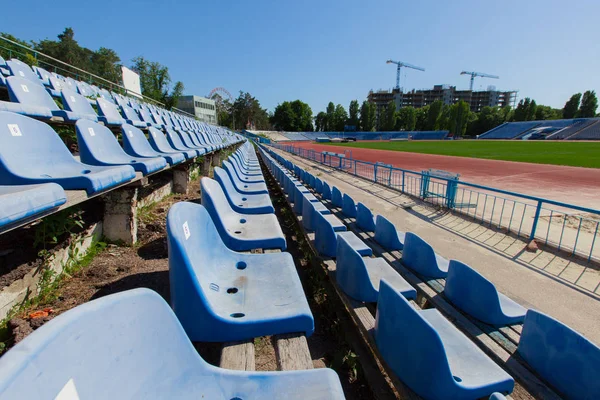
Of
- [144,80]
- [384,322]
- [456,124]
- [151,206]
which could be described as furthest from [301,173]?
[456,124]

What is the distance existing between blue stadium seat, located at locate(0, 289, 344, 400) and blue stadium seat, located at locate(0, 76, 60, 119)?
349cm

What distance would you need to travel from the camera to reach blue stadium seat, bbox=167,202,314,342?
136 centimetres

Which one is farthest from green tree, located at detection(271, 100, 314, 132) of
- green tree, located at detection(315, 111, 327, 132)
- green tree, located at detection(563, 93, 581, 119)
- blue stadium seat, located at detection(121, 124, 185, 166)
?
blue stadium seat, located at detection(121, 124, 185, 166)

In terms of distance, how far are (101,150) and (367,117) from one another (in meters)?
99.6

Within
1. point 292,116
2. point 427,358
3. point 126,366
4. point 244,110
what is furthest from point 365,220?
point 292,116

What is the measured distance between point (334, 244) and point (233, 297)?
1.48 m

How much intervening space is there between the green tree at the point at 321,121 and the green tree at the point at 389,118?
19.4 metres

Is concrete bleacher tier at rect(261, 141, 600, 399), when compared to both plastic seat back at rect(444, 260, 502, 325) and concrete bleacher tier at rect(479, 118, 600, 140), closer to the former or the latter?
plastic seat back at rect(444, 260, 502, 325)

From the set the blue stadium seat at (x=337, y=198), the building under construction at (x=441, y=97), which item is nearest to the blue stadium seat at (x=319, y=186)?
the blue stadium seat at (x=337, y=198)

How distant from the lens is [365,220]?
14.4ft

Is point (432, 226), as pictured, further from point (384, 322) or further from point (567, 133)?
point (567, 133)

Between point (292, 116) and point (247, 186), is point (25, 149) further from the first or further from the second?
point (292, 116)

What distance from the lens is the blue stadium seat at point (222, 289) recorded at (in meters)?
1.36

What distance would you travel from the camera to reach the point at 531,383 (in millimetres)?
1707
